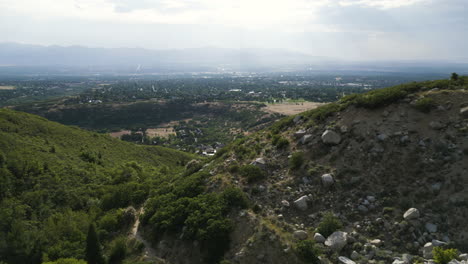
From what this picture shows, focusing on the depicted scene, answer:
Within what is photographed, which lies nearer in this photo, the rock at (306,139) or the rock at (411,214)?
the rock at (411,214)

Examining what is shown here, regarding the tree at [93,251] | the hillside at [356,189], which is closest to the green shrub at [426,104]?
the hillside at [356,189]

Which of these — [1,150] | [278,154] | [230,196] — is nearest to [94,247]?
[230,196]

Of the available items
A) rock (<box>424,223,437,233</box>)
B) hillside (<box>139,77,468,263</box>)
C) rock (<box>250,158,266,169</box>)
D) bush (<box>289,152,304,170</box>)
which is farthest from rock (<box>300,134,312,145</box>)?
rock (<box>424,223,437,233</box>)

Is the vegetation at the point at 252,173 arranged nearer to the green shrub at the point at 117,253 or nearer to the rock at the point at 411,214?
the rock at the point at 411,214

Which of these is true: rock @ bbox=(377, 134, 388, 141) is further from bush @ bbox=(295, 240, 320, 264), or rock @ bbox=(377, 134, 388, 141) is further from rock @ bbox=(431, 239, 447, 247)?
bush @ bbox=(295, 240, 320, 264)

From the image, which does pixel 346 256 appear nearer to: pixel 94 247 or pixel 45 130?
pixel 94 247

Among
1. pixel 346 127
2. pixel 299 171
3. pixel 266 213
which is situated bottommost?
pixel 266 213

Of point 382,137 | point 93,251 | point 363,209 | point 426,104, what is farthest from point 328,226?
point 93,251
